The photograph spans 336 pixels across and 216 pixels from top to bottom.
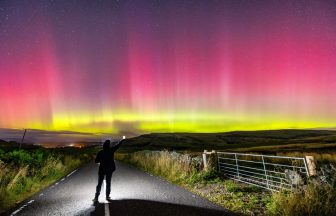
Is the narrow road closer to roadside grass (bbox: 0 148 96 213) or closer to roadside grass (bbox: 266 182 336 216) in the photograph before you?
roadside grass (bbox: 0 148 96 213)

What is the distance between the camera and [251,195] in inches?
441

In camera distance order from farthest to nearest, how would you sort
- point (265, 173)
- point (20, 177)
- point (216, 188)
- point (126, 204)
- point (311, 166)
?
point (20, 177), point (216, 188), point (265, 173), point (126, 204), point (311, 166)

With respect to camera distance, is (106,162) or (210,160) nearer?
(106,162)

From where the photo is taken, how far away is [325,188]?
25.1 feet

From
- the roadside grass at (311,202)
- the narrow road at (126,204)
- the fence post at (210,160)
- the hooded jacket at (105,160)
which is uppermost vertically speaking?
the hooded jacket at (105,160)

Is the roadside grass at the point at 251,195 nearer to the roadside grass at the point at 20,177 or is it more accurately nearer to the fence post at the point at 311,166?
the fence post at the point at 311,166

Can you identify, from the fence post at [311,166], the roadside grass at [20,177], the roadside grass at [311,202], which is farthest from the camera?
the roadside grass at [20,177]

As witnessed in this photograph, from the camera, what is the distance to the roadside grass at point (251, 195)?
24.7ft

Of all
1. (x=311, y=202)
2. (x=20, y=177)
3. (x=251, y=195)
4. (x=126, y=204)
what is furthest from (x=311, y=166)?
(x=20, y=177)

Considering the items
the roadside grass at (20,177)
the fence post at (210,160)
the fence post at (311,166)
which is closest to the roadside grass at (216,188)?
the fence post at (210,160)

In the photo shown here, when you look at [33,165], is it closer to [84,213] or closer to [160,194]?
[160,194]

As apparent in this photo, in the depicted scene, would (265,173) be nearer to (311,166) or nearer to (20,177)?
(311,166)

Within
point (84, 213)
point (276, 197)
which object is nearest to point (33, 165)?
point (84, 213)

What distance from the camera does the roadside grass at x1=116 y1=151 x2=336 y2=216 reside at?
7.53 meters
